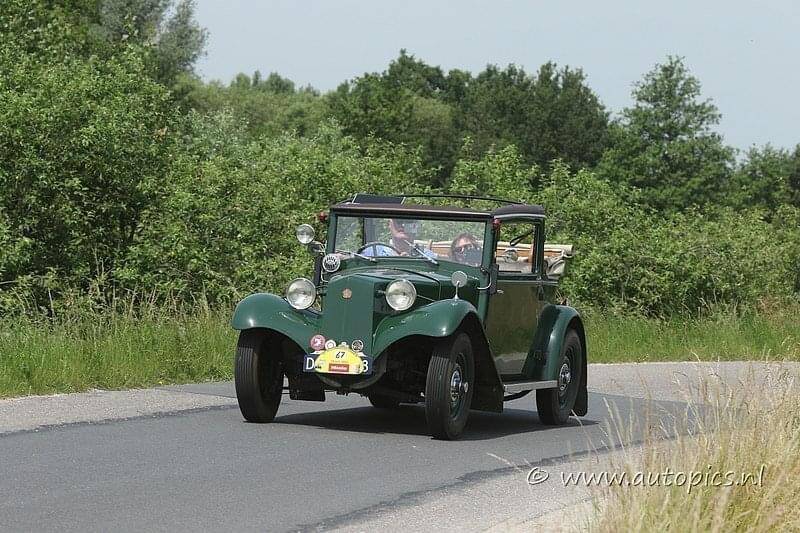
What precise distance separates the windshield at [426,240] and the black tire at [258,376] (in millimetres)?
1335

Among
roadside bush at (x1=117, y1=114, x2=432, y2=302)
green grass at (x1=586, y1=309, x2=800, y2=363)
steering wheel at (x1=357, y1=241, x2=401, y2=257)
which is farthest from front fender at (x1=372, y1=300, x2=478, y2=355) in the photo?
roadside bush at (x1=117, y1=114, x2=432, y2=302)

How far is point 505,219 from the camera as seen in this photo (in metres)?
12.0

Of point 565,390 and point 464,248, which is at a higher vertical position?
point 464,248

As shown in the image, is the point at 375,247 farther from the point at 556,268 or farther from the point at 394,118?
the point at 394,118

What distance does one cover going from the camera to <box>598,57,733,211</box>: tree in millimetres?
73375

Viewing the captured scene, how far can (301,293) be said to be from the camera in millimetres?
11219

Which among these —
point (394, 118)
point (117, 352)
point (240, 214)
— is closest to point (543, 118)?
point (394, 118)

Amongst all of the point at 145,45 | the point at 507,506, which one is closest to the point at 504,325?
the point at 507,506

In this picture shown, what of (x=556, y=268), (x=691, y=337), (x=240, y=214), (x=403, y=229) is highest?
(x=240, y=214)

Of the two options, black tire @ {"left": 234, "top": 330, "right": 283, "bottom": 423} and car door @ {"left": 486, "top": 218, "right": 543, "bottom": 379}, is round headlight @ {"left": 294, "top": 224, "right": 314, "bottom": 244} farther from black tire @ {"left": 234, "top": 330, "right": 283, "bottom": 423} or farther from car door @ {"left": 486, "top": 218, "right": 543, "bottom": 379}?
car door @ {"left": 486, "top": 218, "right": 543, "bottom": 379}

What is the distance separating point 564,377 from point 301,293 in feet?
10.1

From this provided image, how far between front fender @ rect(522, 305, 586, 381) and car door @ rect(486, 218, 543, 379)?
0.10 meters

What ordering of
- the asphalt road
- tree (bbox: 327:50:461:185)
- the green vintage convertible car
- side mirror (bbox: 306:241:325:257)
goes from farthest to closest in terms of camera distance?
tree (bbox: 327:50:461:185)
side mirror (bbox: 306:241:325:257)
the green vintage convertible car
the asphalt road
